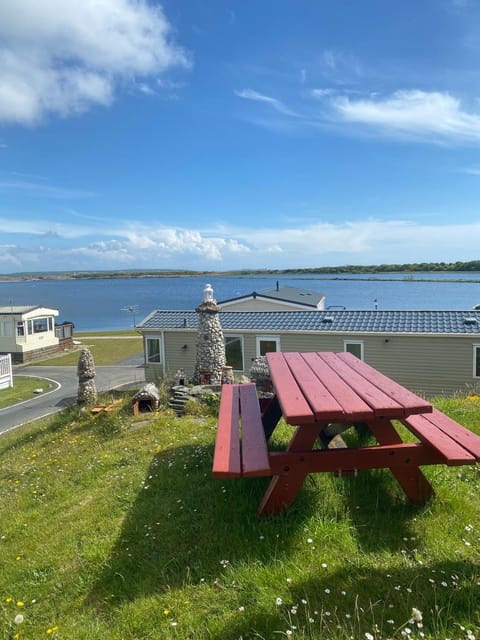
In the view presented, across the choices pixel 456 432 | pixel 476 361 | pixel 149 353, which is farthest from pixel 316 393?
pixel 149 353

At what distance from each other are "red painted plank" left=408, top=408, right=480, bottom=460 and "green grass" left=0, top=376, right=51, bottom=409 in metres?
17.4

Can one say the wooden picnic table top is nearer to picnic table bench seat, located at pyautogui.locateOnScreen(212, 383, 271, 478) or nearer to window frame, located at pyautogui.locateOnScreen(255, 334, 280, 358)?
picnic table bench seat, located at pyautogui.locateOnScreen(212, 383, 271, 478)

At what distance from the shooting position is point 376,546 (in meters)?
2.71

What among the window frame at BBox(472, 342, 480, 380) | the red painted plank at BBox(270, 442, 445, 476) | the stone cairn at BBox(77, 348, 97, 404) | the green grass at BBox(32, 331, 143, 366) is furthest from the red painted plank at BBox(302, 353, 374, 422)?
the green grass at BBox(32, 331, 143, 366)

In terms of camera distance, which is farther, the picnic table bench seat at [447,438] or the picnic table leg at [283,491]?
the picnic table leg at [283,491]

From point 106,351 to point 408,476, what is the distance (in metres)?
27.9

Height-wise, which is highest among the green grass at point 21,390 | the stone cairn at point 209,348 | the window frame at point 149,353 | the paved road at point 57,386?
the stone cairn at point 209,348

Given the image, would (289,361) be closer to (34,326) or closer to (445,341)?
(445,341)

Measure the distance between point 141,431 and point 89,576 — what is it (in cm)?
435

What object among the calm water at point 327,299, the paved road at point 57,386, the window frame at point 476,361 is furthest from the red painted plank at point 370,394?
the calm water at point 327,299

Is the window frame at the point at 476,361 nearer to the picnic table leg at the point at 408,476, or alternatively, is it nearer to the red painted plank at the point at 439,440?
the red painted plank at the point at 439,440

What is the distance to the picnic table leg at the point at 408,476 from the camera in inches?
120

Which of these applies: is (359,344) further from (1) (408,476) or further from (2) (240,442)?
(1) (408,476)

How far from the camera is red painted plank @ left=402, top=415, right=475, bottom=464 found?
2.75 meters
